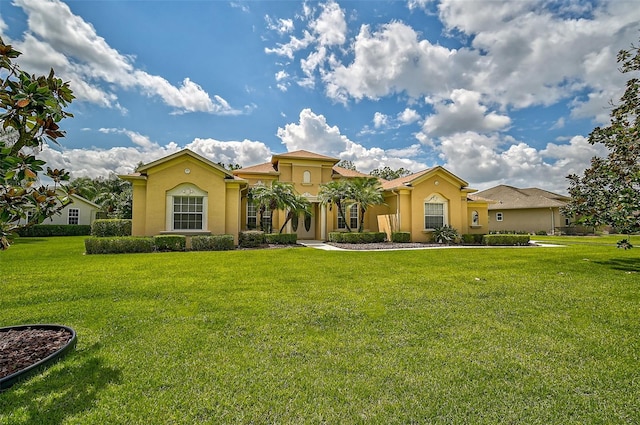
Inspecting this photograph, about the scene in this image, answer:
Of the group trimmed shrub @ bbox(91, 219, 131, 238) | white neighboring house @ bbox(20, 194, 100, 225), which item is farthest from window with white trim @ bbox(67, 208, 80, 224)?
trimmed shrub @ bbox(91, 219, 131, 238)

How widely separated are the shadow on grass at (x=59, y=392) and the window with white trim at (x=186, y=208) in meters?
14.2

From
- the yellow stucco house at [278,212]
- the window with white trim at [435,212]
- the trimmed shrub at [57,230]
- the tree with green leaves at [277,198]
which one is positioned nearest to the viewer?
the yellow stucco house at [278,212]

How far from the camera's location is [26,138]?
3.51m

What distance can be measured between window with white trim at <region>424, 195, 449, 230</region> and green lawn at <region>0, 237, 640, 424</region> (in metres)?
13.2

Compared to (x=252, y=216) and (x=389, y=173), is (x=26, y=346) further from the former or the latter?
(x=389, y=173)

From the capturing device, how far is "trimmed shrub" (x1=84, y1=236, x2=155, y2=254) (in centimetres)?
1410

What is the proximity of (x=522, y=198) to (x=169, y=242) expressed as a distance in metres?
38.8

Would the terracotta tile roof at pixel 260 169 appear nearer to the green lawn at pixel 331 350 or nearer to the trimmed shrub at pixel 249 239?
the trimmed shrub at pixel 249 239

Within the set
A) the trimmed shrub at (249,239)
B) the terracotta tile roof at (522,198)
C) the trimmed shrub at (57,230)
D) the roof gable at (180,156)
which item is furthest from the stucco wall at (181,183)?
the terracotta tile roof at (522,198)

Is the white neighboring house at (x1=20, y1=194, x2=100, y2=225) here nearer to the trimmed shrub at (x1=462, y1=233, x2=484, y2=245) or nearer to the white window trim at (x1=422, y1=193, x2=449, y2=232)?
the white window trim at (x1=422, y1=193, x2=449, y2=232)

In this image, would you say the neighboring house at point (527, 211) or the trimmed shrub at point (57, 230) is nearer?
the trimmed shrub at point (57, 230)

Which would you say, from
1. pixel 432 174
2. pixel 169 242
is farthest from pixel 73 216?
pixel 432 174

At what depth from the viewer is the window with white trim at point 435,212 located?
21609 millimetres

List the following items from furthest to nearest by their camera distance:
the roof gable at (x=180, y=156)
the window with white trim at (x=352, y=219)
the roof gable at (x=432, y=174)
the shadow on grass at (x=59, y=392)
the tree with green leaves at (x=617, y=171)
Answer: the window with white trim at (x=352, y=219), the roof gable at (x=432, y=174), the roof gable at (x=180, y=156), the tree with green leaves at (x=617, y=171), the shadow on grass at (x=59, y=392)
